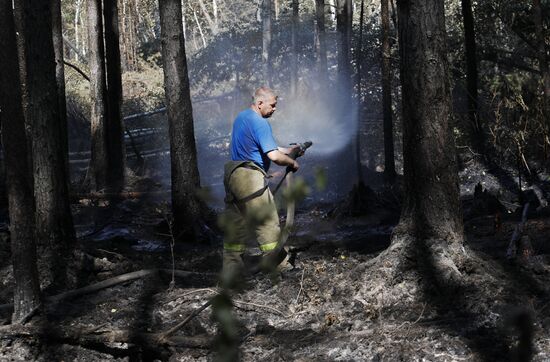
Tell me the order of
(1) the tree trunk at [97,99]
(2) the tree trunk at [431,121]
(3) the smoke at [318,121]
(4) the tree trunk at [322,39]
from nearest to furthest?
(2) the tree trunk at [431,121] < (1) the tree trunk at [97,99] < (3) the smoke at [318,121] < (4) the tree trunk at [322,39]

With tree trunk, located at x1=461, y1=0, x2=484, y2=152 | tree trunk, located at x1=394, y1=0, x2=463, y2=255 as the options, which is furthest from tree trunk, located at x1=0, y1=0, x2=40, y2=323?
tree trunk, located at x1=461, y1=0, x2=484, y2=152

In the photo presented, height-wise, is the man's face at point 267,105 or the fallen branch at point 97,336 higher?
the man's face at point 267,105

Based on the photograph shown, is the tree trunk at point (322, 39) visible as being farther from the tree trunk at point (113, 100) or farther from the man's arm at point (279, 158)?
the man's arm at point (279, 158)

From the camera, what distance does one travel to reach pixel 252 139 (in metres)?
6.91

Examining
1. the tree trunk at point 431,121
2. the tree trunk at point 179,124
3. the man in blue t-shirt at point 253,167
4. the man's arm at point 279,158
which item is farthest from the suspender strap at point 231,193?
the tree trunk at point 179,124

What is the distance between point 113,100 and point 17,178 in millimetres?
13175

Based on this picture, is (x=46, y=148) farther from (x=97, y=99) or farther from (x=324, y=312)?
(x=97, y=99)

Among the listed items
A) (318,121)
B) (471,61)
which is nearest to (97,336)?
(471,61)

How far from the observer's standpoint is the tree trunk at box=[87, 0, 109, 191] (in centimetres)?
1764

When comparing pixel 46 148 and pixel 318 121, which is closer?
pixel 46 148

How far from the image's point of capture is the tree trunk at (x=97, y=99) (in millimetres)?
17641

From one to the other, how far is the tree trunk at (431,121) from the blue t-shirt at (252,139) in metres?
1.32

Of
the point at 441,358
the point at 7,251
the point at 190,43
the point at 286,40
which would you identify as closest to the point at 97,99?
the point at 7,251

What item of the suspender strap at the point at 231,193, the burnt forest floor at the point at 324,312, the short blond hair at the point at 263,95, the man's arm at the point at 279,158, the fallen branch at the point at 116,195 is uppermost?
the short blond hair at the point at 263,95
